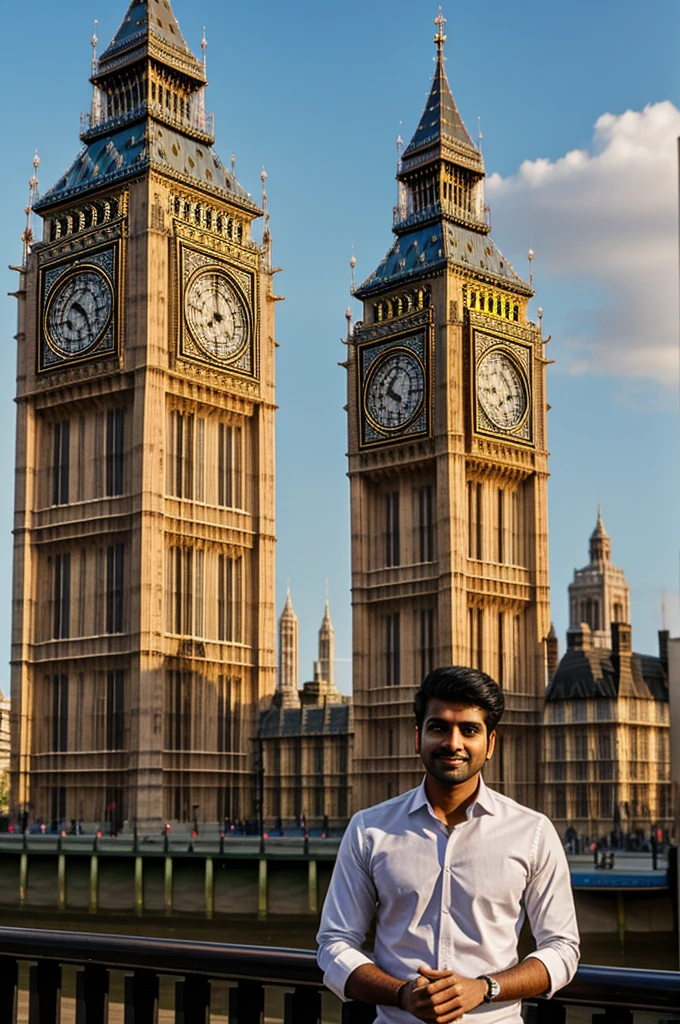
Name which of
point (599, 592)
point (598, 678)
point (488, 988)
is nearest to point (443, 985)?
point (488, 988)

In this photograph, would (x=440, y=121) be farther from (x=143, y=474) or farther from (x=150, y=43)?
(x=143, y=474)

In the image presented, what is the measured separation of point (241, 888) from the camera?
5178cm

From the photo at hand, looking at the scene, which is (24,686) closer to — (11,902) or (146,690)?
(146,690)

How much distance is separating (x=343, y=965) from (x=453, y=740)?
2.37 ft

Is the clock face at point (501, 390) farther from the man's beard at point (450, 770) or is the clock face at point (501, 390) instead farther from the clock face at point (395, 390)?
the man's beard at point (450, 770)

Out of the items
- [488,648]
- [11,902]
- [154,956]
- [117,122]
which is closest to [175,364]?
[117,122]

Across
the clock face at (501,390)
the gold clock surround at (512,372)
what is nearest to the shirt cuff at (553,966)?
the gold clock surround at (512,372)

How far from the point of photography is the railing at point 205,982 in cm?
452

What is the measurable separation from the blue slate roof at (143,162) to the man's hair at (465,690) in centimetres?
6312

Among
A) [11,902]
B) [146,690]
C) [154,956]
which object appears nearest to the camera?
[154,956]

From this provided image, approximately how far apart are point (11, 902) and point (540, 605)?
27780 mm

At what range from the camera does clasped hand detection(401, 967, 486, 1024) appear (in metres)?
4.24

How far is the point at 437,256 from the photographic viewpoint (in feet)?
234

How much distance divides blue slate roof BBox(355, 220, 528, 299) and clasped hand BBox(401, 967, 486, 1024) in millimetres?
67461
